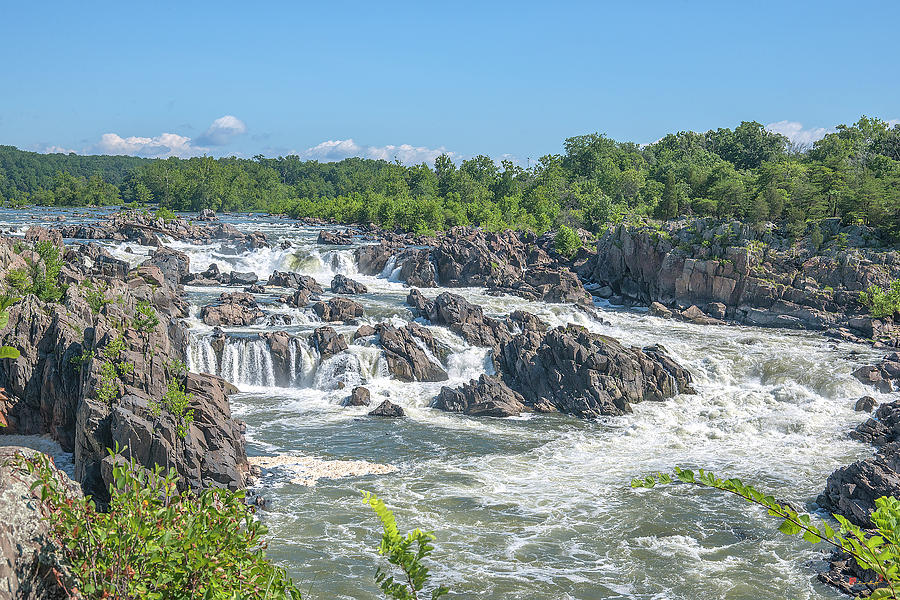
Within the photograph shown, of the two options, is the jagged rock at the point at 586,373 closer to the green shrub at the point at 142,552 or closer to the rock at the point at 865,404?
the rock at the point at 865,404

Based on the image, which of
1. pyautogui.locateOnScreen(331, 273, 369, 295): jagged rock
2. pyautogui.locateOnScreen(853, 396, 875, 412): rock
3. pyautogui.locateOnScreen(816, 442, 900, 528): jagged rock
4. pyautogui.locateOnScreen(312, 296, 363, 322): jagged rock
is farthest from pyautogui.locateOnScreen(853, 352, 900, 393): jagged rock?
pyautogui.locateOnScreen(331, 273, 369, 295): jagged rock

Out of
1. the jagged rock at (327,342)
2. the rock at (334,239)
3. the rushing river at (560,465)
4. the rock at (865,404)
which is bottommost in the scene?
the rushing river at (560,465)

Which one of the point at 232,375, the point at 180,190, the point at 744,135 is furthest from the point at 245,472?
the point at 180,190

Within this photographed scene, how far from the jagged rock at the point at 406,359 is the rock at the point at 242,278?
63.5 feet

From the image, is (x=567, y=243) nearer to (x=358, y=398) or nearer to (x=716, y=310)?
(x=716, y=310)

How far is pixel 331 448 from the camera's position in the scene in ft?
89.7

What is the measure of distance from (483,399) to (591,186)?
80.0 m

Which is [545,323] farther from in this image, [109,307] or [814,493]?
→ [109,307]

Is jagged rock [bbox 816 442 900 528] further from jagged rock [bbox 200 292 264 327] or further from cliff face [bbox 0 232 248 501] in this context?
jagged rock [bbox 200 292 264 327]

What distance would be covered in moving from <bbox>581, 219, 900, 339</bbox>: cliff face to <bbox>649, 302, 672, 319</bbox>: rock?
216 centimetres

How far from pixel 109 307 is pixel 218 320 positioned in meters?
12.0

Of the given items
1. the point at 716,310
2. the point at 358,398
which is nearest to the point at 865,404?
the point at 716,310

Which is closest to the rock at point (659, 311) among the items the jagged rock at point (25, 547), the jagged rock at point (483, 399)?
the jagged rock at point (483, 399)

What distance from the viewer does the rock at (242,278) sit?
52719mm
